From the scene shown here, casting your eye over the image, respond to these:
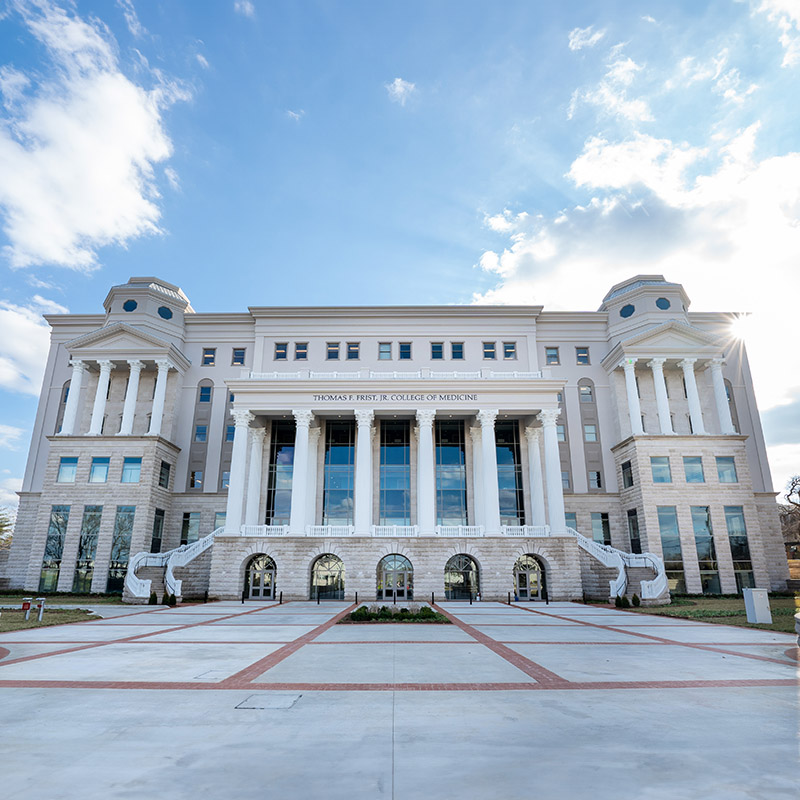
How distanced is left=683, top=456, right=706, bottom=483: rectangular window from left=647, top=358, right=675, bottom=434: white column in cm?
278

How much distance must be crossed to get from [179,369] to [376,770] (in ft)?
163

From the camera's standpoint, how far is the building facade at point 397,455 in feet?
130

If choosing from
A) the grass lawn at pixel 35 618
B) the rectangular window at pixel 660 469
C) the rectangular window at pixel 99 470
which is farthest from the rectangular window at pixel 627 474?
the rectangular window at pixel 99 470

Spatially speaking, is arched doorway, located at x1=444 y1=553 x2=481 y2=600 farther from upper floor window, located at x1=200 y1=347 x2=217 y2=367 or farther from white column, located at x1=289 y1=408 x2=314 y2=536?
upper floor window, located at x1=200 y1=347 x2=217 y2=367

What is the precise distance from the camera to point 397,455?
46469 mm

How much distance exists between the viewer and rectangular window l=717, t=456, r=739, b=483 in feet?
148

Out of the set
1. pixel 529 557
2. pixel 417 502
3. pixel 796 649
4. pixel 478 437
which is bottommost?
pixel 796 649

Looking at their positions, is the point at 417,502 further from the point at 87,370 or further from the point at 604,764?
the point at 604,764

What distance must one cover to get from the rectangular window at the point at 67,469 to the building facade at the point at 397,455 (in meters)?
0.17

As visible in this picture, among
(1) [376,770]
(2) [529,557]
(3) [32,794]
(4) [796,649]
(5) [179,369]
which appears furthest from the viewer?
(5) [179,369]

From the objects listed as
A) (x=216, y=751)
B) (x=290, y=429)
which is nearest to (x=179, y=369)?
(x=290, y=429)

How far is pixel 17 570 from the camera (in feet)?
150

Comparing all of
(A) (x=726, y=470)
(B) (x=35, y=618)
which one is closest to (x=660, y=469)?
(A) (x=726, y=470)

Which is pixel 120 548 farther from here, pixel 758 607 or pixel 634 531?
pixel 758 607
